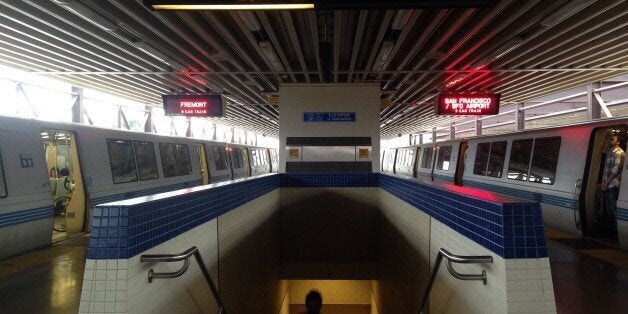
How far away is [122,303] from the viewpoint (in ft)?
6.70

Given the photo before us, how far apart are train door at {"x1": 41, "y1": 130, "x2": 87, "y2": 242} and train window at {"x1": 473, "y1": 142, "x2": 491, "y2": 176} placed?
9283 mm

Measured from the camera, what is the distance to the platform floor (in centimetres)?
344

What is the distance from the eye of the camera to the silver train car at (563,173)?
6230mm

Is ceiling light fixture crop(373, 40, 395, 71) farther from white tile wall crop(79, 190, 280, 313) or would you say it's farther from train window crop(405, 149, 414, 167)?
train window crop(405, 149, 414, 167)

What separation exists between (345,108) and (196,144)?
17.4ft

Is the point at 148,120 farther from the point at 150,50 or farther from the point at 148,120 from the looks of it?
the point at 150,50

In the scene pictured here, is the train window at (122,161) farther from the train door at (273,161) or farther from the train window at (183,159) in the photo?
the train door at (273,161)

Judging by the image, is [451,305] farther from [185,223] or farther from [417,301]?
[185,223]

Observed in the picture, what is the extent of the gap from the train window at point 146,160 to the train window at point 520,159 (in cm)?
834

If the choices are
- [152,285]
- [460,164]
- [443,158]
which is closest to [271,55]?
[152,285]

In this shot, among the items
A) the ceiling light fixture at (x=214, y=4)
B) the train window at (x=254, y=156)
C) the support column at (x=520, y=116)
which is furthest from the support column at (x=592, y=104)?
the train window at (x=254, y=156)

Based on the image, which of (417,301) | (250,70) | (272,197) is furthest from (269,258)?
(250,70)

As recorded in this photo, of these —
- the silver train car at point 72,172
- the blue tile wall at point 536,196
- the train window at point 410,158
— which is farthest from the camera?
the train window at point 410,158

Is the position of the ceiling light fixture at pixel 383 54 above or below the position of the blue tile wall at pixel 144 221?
above
